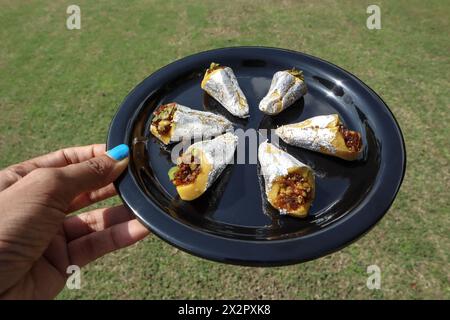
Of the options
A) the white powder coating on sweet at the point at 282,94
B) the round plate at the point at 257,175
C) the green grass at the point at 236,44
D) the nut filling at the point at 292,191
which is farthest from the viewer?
the green grass at the point at 236,44

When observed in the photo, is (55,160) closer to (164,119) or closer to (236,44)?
(164,119)

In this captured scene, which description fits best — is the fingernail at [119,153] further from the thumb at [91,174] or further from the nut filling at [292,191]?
the nut filling at [292,191]

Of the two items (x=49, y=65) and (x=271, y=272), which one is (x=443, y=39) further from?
(x=49, y=65)

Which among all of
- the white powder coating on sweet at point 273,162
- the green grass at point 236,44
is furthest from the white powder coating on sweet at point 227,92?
the green grass at point 236,44

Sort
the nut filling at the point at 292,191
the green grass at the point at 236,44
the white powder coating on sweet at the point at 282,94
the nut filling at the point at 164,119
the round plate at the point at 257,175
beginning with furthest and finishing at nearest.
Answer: the green grass at the point at 236,44
the white powder coating on sweet at the point at 282,94
the nut filling at the point at 164,119
the nut filling at the point at 292,191
the round plate at the point at 257,175

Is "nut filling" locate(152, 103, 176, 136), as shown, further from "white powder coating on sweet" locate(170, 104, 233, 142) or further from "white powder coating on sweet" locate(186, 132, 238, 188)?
"white powder coating on sweet" locate(186, 132, 238, 188)

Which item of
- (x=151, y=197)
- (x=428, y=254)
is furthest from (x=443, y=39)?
(x=151, y=197)
